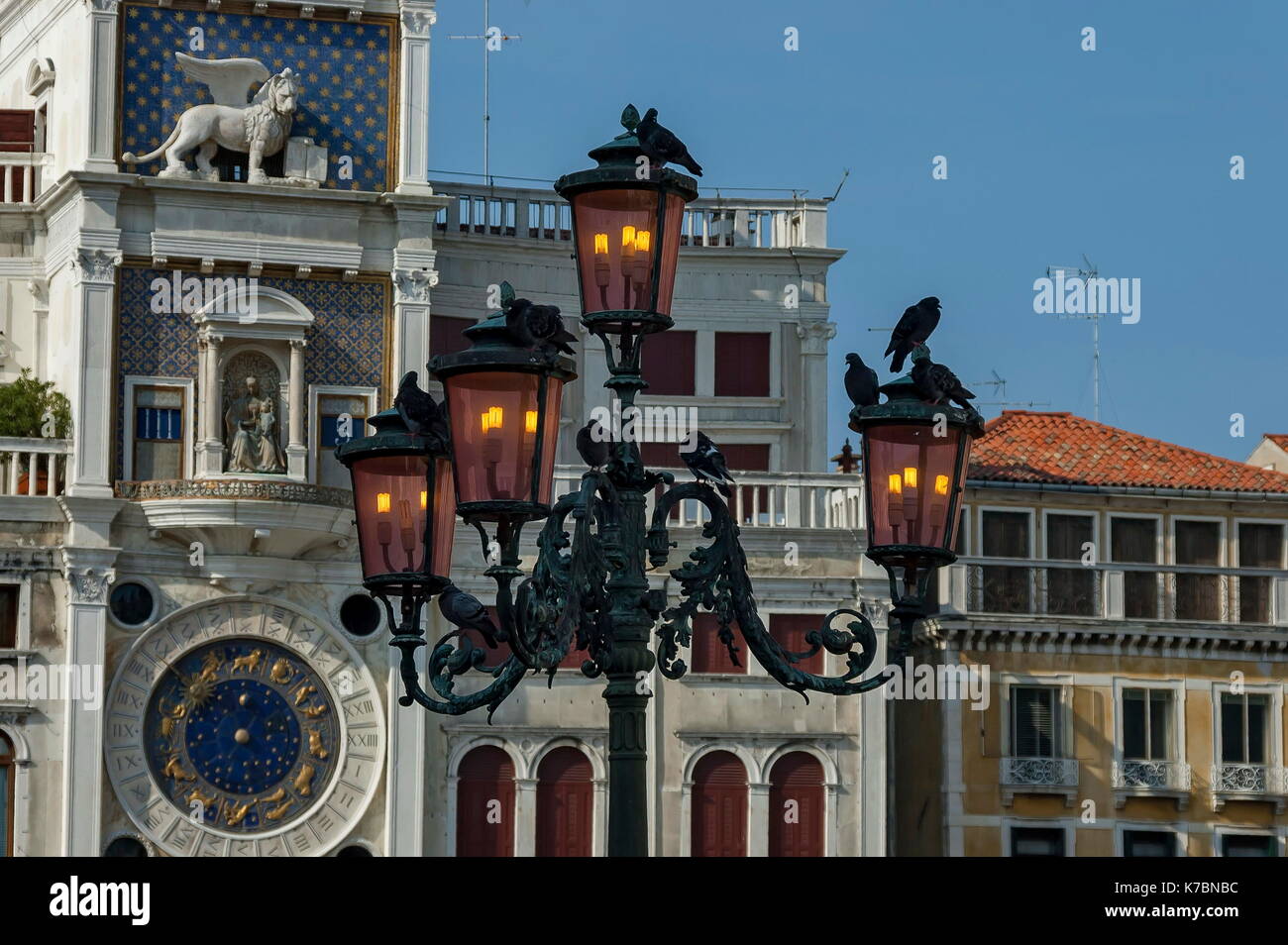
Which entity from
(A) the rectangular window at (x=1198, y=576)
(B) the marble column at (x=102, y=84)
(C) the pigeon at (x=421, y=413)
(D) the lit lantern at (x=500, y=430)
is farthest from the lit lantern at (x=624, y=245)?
(A) the rectangular window at (x=1198, y=576)

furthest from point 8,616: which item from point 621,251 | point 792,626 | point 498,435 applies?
point 498,435

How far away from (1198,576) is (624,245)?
35.6 m

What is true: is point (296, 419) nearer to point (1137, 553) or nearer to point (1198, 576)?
point (1137, 553)

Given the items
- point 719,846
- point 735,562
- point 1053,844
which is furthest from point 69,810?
point 735,562

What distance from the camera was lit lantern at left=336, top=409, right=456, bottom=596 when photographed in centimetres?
1850

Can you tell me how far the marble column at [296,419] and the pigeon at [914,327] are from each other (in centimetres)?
2847

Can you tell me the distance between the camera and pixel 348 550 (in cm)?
4684

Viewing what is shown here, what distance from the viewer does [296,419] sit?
46.6 meters

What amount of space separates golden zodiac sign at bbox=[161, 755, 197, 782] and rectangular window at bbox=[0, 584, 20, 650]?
111 inches

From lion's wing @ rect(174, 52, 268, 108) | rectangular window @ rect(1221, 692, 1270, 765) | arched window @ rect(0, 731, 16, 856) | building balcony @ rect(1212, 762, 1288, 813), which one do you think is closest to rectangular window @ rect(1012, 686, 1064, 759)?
building balcony @ rect(1212, 762, 1288, 813)

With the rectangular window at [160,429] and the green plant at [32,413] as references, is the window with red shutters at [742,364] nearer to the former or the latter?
the rectangular window at [160,429]

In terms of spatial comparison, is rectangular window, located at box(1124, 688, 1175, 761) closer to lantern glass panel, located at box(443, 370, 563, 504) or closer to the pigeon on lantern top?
the pigeon on lantern top

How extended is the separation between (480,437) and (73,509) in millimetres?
29019
